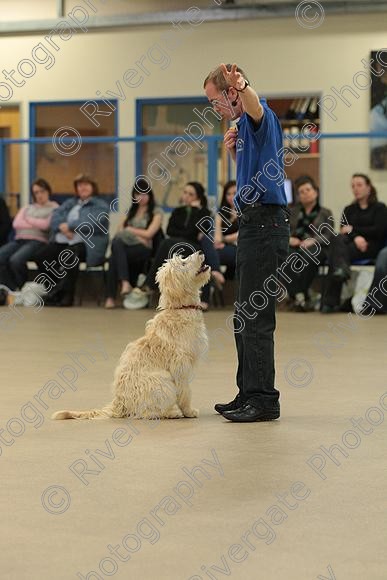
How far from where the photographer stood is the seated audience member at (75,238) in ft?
33.9

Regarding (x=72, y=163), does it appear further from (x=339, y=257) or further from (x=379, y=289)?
(x=379, y=289)

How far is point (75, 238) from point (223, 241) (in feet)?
5.19

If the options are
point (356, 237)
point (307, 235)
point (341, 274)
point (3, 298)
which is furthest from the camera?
point (3, 298)

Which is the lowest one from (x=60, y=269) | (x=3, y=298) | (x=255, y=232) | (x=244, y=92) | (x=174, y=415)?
(x=3, y=298)

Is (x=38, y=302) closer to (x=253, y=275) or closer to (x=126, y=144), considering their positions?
(x=126, y=144)

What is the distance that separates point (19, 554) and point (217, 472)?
106cm

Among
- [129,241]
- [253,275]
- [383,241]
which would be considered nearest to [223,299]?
[129,241]

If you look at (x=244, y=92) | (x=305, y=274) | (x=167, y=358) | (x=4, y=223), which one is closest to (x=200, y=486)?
(x=167, y=358)

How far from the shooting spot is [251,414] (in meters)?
4.45

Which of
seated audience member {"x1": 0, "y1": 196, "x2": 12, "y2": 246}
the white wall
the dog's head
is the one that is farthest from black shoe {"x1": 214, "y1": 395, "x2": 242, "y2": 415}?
the white wall

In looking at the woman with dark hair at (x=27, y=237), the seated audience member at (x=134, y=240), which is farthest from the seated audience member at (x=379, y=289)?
the woman with dark hair at (x=27, y=237)

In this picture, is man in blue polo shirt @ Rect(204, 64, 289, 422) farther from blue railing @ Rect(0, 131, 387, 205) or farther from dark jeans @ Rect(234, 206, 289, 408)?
blue railing @ Rect(0, 131, 387, 205)

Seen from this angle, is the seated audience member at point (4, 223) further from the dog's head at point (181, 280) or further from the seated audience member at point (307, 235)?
the dog's head at point (181, 280)

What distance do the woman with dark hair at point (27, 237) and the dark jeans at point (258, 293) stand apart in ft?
20.9
